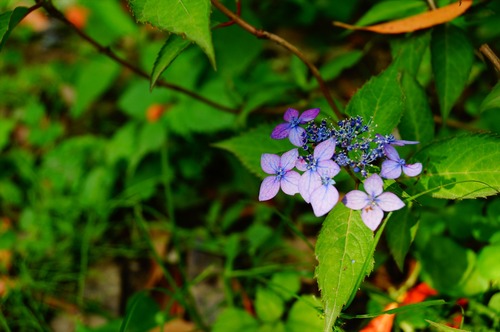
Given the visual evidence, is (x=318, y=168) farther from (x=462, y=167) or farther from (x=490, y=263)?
(x=490, y=263)

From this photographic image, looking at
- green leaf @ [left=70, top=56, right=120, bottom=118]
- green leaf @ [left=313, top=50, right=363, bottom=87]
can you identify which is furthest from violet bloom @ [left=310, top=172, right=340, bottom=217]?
green leaf @ [left=70, top=56, right=120, bottom=118]

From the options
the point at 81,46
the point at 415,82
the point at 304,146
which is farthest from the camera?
the point at 81,46

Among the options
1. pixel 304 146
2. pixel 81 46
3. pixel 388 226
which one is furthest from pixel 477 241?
pixel 81 46

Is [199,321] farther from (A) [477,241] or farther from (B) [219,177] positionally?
(A) [477,241]

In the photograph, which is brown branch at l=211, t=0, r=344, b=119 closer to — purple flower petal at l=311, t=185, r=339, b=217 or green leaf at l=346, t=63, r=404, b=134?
green leaf at l=346, t=63, r=404, b=134

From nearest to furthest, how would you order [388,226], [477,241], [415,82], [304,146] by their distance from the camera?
1. [304,146]
2. [388,226]
3. [415,82]
4. [477,241]

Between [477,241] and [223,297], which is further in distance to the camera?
[223,297]

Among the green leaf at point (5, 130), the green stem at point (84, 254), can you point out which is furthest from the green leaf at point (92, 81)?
the green stem at point (84, 254)

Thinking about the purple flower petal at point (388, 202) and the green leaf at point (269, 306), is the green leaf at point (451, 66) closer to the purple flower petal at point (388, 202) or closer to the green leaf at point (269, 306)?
the purple flower petal at point (388, 202)
